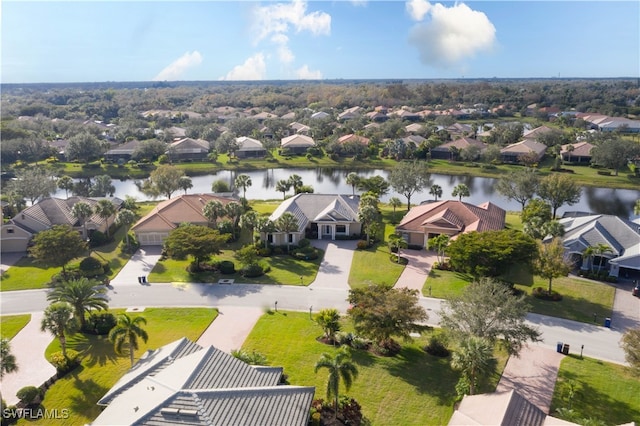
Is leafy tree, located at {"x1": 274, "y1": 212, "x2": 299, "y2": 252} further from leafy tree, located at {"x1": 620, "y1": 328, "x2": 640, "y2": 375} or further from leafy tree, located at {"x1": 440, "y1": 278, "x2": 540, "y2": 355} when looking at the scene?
leafy tree, located at {"x1": 620, "y1": 328, "x2": 640, "y2": 375}

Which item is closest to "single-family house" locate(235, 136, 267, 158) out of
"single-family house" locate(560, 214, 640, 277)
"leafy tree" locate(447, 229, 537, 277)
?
"leafy tree" locate(447, 229, 537, 277)

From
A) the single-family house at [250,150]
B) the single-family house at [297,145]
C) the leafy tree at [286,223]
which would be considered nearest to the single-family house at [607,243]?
the leafy tree at [286,223]

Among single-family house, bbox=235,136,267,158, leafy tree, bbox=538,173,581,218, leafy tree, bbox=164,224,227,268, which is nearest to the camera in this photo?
leafy tree, bbox=164,224,227,268

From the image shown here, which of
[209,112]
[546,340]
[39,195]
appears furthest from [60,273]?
[209,112]

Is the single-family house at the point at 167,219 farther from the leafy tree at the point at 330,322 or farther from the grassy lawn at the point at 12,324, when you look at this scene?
the leafy tree at the point at 330,322

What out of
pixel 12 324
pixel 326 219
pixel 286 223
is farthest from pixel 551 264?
pixel 12 324

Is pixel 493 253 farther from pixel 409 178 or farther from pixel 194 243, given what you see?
pixel 194 243

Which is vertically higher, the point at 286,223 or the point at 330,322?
the point at 286,223
